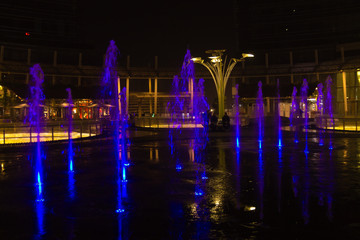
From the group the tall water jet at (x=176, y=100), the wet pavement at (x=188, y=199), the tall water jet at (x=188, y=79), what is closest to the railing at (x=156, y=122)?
the tall water jet at (x=188, y=79)

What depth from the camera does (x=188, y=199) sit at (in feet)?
23.2

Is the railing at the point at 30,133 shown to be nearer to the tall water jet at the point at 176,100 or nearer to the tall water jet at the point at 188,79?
the tall water jet at the point at 188,79

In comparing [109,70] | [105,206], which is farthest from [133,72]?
[105,206]

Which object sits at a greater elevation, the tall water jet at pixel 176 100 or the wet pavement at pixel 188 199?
the tall water jet at pixel 176 100

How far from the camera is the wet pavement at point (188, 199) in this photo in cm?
525

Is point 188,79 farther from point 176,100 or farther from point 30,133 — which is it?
point 30,133

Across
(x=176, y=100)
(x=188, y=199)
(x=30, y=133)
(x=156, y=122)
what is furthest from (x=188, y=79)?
(x=188, y=199)

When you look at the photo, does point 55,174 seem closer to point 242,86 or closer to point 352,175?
point 352,175

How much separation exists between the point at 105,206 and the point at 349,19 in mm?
59656

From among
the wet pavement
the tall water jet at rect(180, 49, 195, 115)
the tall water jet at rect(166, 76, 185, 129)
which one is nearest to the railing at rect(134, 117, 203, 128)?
the tall water jet at rect(180, 49, 195, 115)

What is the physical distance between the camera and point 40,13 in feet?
194

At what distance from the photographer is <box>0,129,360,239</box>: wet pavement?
5254mm

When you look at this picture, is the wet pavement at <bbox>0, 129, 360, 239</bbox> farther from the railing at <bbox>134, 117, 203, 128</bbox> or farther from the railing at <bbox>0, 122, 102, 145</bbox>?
the railing at <bbox>134, 117, 203, 128</bbox>

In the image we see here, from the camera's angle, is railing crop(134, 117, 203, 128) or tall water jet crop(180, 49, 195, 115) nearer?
railing crop(134, 117, 203, 128)
